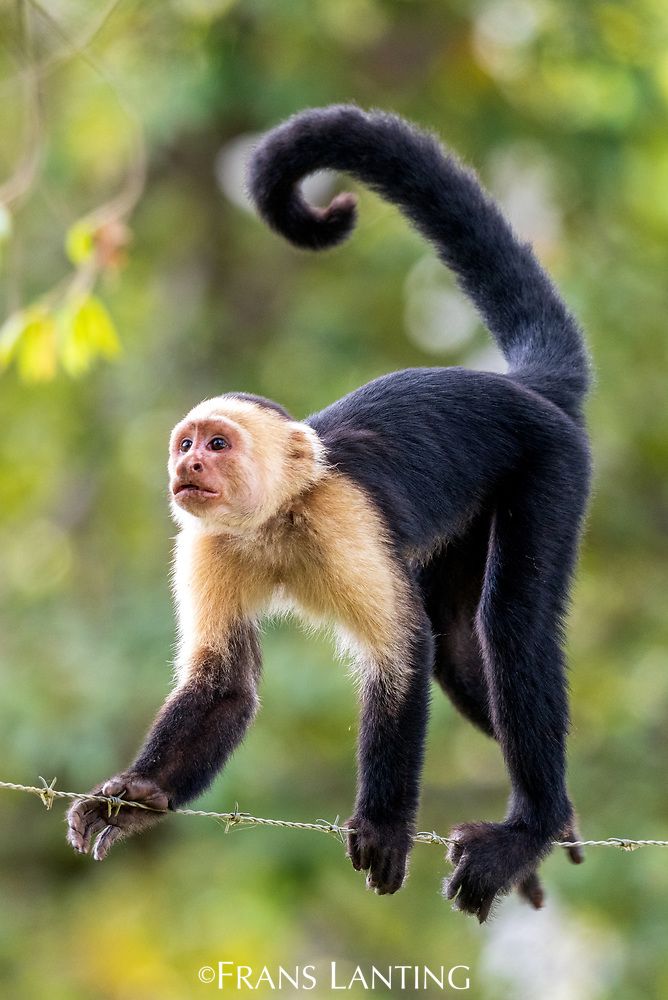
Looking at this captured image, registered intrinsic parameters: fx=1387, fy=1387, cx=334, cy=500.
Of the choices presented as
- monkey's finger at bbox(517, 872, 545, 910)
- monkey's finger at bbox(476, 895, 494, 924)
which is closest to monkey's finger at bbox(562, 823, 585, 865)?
monkey's finger at bbox(517, 872, 545, 910)

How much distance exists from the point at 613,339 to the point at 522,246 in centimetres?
423

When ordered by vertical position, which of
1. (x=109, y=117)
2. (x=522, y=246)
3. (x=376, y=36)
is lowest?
(x=522, y=246)

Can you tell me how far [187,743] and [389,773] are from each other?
0.53m

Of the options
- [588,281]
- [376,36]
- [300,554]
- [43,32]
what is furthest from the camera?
[376,36]

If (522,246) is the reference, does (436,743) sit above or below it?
below

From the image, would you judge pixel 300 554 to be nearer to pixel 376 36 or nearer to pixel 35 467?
pixel 376 36

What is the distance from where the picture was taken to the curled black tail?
404 centimetres

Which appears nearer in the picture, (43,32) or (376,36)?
(43,32)

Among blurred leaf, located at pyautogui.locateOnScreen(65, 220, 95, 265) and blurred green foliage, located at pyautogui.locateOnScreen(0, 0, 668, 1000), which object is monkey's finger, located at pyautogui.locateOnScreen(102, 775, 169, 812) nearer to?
blurred leaf, located at pyautogui.locateOnScreen(65, 220, 95, 265)

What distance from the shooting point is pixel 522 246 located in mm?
4180

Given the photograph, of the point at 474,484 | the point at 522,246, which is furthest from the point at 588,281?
the point at 474,484

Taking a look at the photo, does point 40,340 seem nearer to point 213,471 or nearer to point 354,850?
point 213,471

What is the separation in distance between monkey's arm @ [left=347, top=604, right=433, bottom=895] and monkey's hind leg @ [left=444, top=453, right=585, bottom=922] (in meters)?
0.24

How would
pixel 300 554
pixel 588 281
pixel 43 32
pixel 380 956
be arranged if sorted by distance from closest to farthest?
pixel 300 554
pixel 43 32
pixel 588 281
pixel 380 956
